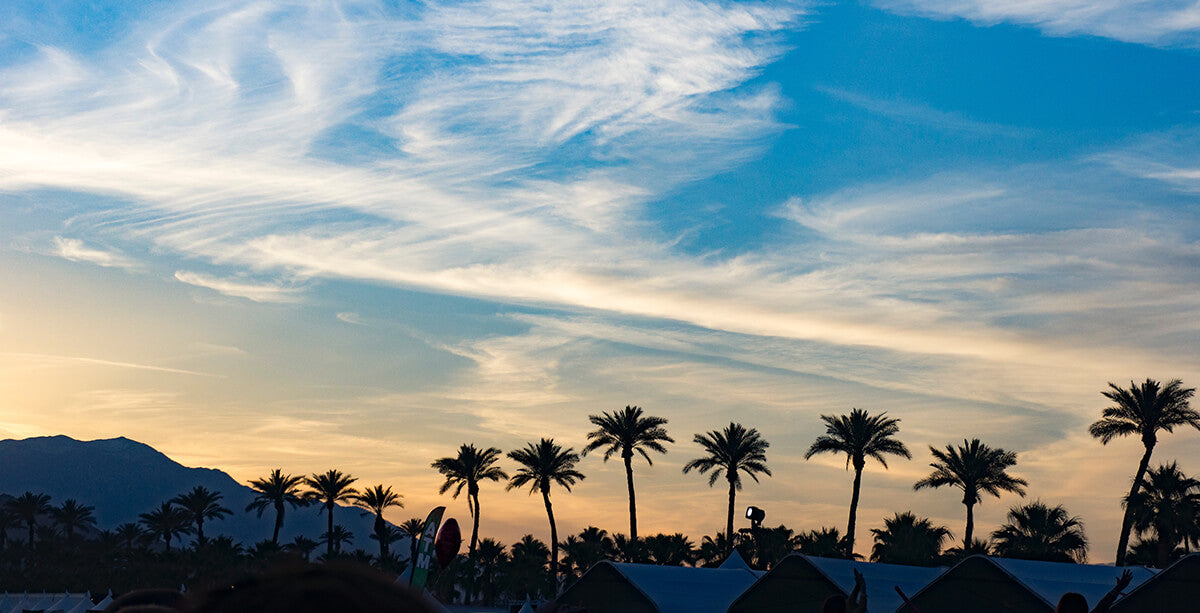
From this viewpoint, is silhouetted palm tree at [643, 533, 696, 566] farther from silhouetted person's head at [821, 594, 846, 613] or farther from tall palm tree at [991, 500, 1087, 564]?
silhouetted person's head at [821, 594, 846, 613]

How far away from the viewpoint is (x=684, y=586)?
163ft

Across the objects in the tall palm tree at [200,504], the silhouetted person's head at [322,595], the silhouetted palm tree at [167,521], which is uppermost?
the tall palm tree at [200,504]

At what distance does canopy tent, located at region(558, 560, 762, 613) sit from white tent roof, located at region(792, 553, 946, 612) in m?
5.98

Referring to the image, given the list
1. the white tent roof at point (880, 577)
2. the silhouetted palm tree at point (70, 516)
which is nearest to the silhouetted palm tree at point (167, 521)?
the silhouetted palm tree at point (70, 516)

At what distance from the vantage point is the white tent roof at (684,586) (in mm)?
47812

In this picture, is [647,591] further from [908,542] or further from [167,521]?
[167,521]

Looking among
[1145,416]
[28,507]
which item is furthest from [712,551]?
[28,507]

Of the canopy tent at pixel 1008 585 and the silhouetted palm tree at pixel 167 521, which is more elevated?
the silhouetted palm tree at pixel 167 521

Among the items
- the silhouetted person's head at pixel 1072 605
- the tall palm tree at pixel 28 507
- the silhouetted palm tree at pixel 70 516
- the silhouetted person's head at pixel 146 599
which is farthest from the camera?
the silhouetted palm tree at pixel 70 516

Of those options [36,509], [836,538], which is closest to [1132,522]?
[836,538]

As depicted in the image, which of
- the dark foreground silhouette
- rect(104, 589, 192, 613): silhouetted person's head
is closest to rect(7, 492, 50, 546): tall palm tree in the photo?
rect(104, 589, 192, 613): silhouetted person's head

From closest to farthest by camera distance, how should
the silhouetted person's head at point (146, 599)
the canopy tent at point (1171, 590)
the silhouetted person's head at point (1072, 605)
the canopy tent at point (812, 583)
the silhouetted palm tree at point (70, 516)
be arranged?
1. the silhouetted person's head at point (146, 599)
2. the silhouetted person's head at point (1072, 605)
3. the canopy tent at point (1171, 590)
4. the canopy tent at point (812, 583)
5. the silhouetted palm tree at point (70, 516)

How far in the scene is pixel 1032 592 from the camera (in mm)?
37812

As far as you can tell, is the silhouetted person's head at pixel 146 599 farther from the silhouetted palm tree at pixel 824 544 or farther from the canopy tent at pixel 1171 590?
the silhouetted palm tree at pixel 824 544
